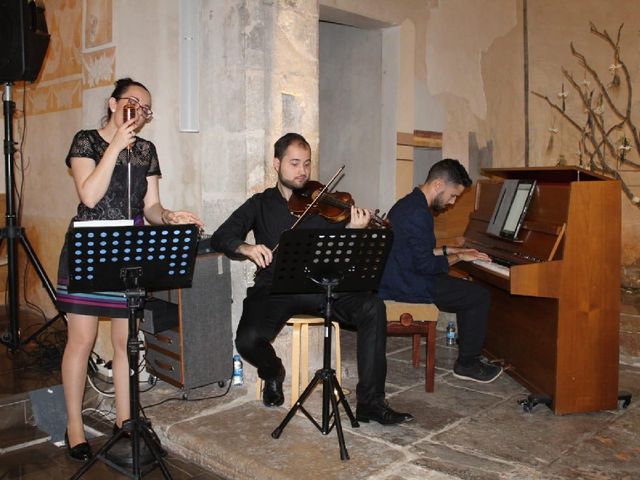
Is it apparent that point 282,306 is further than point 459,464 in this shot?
Yes

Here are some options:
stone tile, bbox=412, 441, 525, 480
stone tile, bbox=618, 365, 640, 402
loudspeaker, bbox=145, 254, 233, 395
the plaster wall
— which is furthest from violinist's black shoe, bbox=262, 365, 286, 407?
the plaster wall

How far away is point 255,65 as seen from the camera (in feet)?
11.9

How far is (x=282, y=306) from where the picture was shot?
132 inches

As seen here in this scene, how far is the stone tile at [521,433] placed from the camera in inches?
117

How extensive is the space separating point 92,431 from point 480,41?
511 centimetres

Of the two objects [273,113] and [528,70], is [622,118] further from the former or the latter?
[273,113]

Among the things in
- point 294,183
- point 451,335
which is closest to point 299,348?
point 294,183

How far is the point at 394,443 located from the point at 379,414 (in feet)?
0.66

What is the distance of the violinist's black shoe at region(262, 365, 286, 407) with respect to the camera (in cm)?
347

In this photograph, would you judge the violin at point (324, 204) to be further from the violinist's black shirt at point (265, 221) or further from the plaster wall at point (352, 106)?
the plaster wall at point (352, 106)

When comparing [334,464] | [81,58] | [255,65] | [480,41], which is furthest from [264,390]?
[480,41]

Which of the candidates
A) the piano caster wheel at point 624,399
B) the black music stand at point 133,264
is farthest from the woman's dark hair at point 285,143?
the piano caster wheel at point 624,399

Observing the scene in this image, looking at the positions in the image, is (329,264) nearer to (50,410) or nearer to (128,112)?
(128,112)

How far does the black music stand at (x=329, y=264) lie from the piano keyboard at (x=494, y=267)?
2.88 ft
